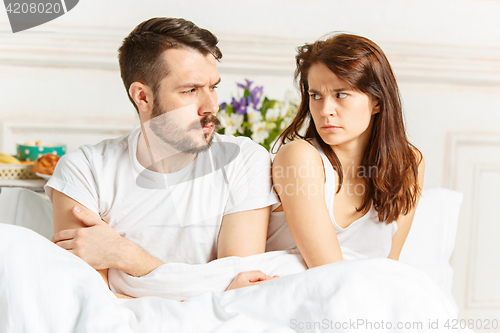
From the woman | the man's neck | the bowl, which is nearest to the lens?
the woman

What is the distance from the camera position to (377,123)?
121 centimetres

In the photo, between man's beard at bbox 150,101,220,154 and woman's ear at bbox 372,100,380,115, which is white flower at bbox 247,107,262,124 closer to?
man's beard at bbox 150,101,220,154

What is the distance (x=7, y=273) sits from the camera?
0.78 m

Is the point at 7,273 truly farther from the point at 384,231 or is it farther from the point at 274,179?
the point at 384,231

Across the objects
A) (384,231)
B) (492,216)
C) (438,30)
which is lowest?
(492,216)

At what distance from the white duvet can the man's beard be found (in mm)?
447

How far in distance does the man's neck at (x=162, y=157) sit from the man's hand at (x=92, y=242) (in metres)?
0.22

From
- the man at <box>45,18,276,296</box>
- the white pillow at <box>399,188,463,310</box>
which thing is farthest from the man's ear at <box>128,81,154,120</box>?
the white pillow at <box>399,188,463,310</box>

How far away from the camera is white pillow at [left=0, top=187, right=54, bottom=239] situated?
1280mm

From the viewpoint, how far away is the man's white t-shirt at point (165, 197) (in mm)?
1125

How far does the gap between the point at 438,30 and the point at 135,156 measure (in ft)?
4.88

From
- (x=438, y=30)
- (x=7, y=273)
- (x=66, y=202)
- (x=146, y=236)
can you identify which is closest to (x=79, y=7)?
(x=66, y=202)

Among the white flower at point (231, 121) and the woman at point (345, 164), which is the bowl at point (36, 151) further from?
the woman at point (345, 164)

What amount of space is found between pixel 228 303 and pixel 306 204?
0.36m
